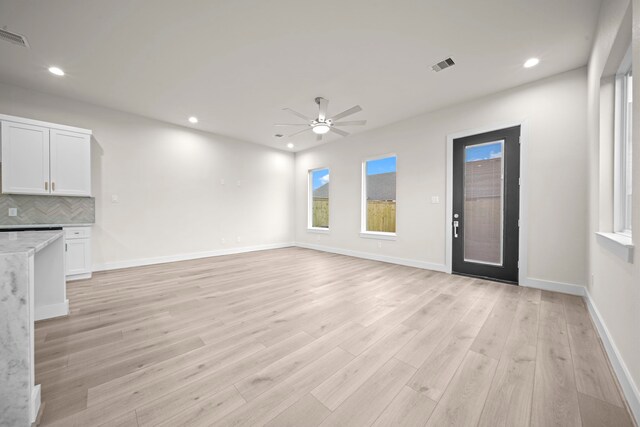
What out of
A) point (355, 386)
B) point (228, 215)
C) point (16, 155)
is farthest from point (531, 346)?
point (16, 155)

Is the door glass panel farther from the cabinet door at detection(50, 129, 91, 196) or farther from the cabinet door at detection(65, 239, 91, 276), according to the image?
the cabinet door at detection(50, 129, 91, 196)

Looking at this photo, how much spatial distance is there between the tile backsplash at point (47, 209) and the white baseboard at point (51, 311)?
7.49 feet

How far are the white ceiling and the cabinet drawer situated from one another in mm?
2183

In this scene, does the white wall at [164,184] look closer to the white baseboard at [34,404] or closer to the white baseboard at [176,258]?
the white baseboard at [176,258]

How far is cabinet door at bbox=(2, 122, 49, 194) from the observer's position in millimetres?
3328

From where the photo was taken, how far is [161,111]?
4484mm

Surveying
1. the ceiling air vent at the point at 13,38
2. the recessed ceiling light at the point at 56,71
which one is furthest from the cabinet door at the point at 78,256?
the ceiling air vent at the point at 13,38

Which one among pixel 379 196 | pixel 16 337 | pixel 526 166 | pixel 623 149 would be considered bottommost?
pixel 16 337

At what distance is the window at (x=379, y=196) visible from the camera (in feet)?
17.1

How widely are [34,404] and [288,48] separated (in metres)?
3.43

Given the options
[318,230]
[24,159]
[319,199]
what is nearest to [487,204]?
[318,230]

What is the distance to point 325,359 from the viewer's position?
5.65 feet

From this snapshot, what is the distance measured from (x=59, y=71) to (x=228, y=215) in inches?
144

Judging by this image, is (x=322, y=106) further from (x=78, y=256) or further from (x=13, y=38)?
(x=78, y=256)
